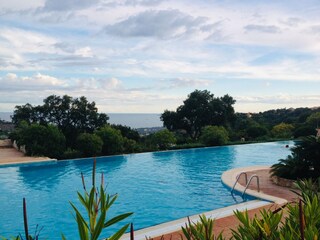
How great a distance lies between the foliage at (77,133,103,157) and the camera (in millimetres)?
21688

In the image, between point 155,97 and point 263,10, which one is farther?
point 155,97

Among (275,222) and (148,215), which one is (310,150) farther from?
(275,222)

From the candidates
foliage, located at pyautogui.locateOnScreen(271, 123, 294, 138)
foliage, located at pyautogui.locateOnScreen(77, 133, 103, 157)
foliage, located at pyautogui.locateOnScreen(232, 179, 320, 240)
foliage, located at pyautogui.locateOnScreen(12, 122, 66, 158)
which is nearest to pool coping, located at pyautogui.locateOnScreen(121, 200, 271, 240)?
foliage, located at pyautogui.locateOnScreen(232, 179, 320, 240)

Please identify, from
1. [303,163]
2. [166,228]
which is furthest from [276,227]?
[303,163]

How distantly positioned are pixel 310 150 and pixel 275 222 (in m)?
9.82

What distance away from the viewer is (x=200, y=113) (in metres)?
33.2

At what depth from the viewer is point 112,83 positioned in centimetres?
2542

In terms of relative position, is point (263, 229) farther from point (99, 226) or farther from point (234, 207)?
point (234, 207)

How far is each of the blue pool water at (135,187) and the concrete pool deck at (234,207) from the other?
702mm

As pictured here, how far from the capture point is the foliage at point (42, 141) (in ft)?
70.9

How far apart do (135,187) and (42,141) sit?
410 inches

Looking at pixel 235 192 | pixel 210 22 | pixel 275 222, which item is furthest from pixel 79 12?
pixel 275 222

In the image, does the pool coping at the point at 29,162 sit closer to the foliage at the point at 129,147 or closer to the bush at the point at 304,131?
the foliage at the point at 129,147

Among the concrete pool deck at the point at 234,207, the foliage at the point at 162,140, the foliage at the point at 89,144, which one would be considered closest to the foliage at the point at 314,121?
the foliage at the point at 162,140
